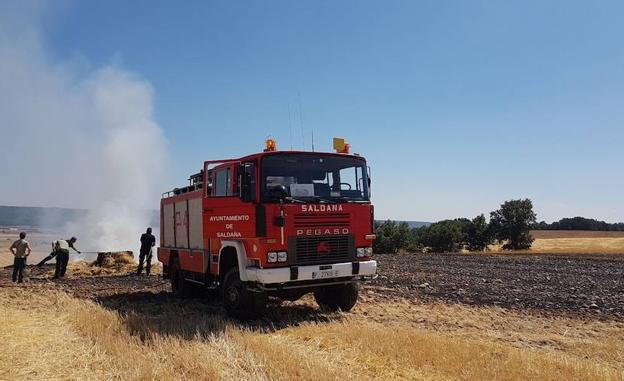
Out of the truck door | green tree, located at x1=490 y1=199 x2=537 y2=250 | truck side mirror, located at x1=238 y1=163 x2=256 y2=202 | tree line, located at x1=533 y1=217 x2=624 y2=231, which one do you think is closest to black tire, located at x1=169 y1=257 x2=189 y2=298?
the truck door

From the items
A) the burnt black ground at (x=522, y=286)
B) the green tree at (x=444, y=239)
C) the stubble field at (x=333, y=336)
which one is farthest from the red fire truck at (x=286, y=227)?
the green tree at (x=444, y=239)

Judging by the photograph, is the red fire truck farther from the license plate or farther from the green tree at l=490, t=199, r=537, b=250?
the green tree at l=490, t=199, r=537, b=250

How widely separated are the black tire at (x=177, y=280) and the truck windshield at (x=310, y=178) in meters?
5.29

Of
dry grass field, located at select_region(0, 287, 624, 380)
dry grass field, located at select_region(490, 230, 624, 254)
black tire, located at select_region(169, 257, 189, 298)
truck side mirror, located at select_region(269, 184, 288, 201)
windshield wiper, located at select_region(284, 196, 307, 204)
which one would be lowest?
dry grass field, located at select_region(0, 287, 624, 380)

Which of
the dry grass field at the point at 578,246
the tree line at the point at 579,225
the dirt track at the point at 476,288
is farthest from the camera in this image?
the tree line at the point at 579,225

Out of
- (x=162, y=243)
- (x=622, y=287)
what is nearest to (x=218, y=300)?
(x=162, y=243)

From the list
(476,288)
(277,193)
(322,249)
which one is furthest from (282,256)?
(476,288)

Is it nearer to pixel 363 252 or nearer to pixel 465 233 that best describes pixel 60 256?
pixel 363 252

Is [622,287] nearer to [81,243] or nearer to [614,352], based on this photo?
[614,352]

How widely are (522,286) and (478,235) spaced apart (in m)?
39.8

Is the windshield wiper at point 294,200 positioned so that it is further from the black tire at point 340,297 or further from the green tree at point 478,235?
the green tree at point 478,235

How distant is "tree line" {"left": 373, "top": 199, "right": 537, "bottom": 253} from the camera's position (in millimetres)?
45344

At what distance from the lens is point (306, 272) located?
980 cm

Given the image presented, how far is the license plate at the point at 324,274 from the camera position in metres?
9.89
